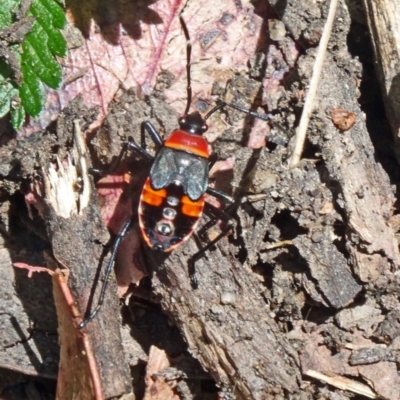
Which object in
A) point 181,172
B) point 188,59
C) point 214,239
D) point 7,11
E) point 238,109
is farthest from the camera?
point 188,59

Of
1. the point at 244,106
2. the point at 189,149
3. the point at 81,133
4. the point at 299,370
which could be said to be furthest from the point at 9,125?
the point at 299,370

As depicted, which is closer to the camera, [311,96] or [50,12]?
[50,12]

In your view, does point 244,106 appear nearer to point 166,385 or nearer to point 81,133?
point 81,133

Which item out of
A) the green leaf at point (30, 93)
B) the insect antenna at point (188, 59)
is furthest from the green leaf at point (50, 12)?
the insect antenna at point (188, 59)

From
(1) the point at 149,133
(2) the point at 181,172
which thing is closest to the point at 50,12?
(1) the point at 149,133

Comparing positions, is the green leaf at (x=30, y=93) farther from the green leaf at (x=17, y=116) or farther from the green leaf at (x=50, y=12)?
the green leaf at (x=50, y=12)

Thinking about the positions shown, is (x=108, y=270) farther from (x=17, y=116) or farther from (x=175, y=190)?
(x=17, y=116)
